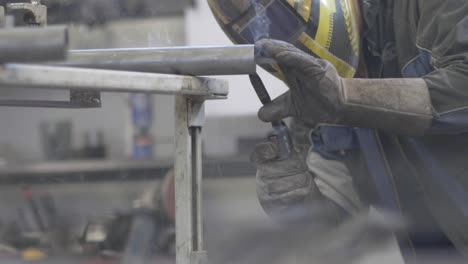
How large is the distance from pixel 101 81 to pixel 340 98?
0.59 meters

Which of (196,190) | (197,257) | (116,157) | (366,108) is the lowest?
(116,157)

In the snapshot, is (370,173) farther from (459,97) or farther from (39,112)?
(39,112)

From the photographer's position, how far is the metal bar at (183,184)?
1.72 metres

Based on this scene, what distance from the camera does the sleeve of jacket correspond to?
1.97m

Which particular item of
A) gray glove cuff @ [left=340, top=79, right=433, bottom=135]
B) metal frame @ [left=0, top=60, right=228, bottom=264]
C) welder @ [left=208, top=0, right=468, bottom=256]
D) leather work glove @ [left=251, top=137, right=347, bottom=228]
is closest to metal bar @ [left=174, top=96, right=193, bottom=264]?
metal frame @ [left=0, top=60, right=228, bottom=264]

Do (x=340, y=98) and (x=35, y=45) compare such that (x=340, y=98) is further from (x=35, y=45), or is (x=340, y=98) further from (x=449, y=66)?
(x=35, y=45)

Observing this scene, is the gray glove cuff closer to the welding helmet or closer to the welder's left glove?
the welder's left glove

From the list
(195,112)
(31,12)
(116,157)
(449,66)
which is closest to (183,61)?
(195,112)

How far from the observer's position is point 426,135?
2137mm

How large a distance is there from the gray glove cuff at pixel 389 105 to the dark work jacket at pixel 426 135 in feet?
0.09

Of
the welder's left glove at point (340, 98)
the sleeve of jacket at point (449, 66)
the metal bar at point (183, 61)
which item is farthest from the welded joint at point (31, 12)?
the sleeve of jacket at point (449, 66)

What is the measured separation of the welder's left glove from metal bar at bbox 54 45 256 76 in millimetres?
178

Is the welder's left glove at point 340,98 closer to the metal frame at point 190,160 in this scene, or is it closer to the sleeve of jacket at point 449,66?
the sleeve of jacket at point 449,66

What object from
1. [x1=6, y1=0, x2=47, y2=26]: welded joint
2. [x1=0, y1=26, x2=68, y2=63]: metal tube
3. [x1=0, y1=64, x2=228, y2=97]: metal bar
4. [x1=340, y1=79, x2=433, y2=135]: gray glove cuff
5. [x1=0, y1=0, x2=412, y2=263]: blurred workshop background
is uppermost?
[x1=6, y1=0, x2=47, y2=26]: welded joint
